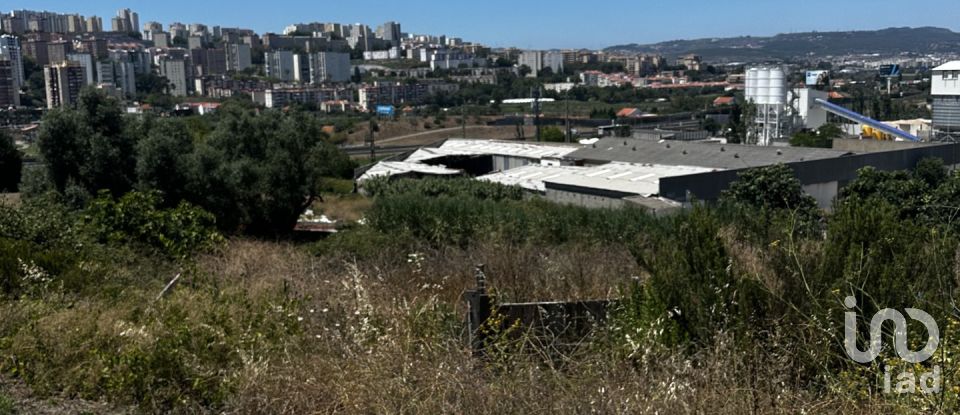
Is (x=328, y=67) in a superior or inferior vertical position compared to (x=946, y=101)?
superior

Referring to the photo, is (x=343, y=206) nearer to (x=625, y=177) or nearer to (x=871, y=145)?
(x=625, y=177)

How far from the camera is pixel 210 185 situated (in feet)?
48.8

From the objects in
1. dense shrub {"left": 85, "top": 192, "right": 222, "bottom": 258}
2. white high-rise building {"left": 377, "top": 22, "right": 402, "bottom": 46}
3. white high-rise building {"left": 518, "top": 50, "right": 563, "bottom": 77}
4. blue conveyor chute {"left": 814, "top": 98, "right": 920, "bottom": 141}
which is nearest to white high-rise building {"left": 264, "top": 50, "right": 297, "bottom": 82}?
white high-rise building {"left": 518, "top": 50, "right": 563, "bottom": 77}

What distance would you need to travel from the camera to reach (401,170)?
934 inches

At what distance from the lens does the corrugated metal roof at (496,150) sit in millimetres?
26820

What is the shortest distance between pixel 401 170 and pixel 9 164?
10.4 metres

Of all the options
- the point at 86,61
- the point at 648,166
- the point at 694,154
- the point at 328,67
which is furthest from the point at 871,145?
the point at 328,67

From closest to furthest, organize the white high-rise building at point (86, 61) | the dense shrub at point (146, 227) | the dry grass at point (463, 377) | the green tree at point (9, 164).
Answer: the dry grass at point (463, 377), the dense shrub at point (146, 227), the green tree at point (9, 164), the white high-rise building at point (86, 61)

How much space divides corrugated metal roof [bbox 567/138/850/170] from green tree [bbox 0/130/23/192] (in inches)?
594

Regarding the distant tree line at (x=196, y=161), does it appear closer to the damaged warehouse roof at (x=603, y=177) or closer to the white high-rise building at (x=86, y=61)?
the damaged warehouse roof at (x=603, y=177)

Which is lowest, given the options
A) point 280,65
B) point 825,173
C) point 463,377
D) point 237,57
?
point 825,173

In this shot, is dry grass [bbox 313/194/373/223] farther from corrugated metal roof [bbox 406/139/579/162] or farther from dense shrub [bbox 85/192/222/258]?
dense shrub [bbox 85/192/222/258]

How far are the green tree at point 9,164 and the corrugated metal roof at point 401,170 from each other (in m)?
9.07

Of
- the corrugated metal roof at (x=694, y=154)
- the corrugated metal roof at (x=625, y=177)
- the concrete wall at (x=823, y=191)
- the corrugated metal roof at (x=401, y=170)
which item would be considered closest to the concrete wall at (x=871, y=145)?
the corrugated metal roof at (x=694, y=154)
